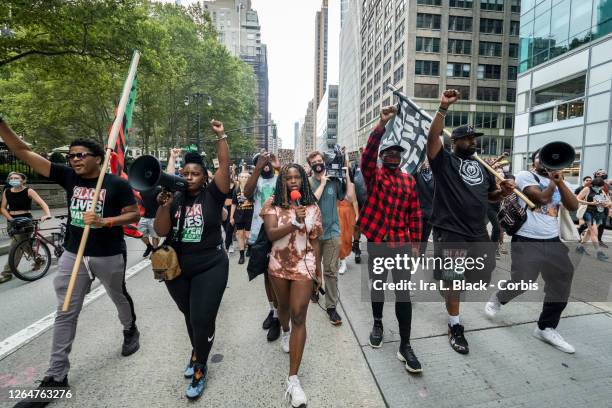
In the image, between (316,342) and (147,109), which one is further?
(147,109)

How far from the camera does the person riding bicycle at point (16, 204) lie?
5.45 m

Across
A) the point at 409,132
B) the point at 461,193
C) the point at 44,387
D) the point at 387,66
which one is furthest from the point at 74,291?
the point at 387,66

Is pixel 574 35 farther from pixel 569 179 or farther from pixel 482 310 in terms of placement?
pixel 482 310

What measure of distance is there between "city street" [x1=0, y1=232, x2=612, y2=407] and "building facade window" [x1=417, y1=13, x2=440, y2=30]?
154 feet

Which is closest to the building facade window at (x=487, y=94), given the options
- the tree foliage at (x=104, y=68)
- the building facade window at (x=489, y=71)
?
the building facade window at (x=489, y=71)

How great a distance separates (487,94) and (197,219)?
166ft

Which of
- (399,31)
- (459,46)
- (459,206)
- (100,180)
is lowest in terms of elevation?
(459,206)

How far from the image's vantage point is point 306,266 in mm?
2629

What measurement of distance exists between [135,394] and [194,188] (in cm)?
172

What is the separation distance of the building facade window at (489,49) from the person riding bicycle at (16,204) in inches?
2020

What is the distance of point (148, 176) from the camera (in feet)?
8.01

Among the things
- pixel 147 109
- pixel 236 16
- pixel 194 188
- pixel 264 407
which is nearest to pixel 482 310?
pixel 264 407

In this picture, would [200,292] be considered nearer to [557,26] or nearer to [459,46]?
[557,26]

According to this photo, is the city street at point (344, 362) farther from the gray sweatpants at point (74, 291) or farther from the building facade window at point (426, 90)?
the building facade window at point (426, 90)
